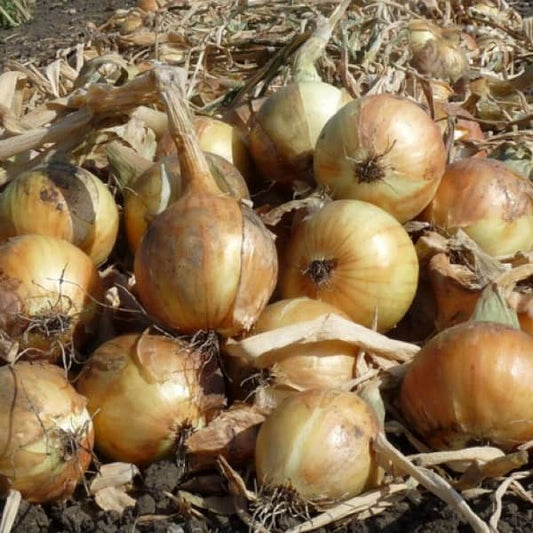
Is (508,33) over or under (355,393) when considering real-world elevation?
under

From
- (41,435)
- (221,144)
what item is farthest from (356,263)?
(41,435)

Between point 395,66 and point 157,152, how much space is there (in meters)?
1.11

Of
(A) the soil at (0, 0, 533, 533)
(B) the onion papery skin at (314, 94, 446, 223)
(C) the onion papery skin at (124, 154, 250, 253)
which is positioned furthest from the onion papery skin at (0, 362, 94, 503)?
(B) the onion papery skin at (314, 94, 446, 223)

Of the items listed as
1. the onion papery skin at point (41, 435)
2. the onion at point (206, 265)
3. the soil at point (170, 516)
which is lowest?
the soil at point (170, 516)

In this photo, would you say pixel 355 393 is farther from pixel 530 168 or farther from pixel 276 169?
pixel 530 168

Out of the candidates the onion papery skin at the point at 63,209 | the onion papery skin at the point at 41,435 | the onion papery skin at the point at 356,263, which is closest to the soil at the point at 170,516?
the onion papery skin at the point at 41,435

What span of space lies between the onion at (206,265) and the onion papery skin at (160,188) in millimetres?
248

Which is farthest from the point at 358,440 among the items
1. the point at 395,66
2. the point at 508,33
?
the point at 508,33

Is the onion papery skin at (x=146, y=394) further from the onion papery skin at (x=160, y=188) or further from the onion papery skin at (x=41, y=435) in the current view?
the onion papery skin at (x=160, y=188)

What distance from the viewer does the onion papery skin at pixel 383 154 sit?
2.33 m

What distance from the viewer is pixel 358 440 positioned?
1.84 meters

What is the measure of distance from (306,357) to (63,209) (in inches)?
28.9

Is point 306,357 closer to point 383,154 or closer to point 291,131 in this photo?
point 383,154

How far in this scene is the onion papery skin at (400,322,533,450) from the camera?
1.86 m
